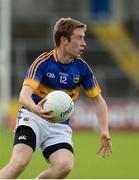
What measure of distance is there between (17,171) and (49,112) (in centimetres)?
75

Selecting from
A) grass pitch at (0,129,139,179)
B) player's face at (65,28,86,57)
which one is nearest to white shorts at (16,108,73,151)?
player's face at (65,28,86,57)

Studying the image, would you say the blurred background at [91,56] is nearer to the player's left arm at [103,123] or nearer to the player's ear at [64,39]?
the player's left arm at [103,123]

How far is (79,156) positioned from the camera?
17.4m

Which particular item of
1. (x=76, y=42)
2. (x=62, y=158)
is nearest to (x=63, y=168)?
(x=62, y=158)

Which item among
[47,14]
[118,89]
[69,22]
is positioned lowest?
[118,89]

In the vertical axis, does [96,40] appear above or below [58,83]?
below

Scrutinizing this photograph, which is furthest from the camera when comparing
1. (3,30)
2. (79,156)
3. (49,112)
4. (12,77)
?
(12,77)

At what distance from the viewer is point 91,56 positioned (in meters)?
27.8

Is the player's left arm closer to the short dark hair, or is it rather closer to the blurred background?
the short dark hair

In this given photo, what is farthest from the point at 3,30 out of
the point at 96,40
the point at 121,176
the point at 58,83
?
the point at 58,83

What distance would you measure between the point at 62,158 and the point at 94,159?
7.98 meters

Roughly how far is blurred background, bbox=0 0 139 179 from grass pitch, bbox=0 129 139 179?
0.03 m

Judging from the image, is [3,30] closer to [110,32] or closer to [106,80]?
[106,80]

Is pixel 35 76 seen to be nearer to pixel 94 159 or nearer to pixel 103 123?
pixel 103 123
